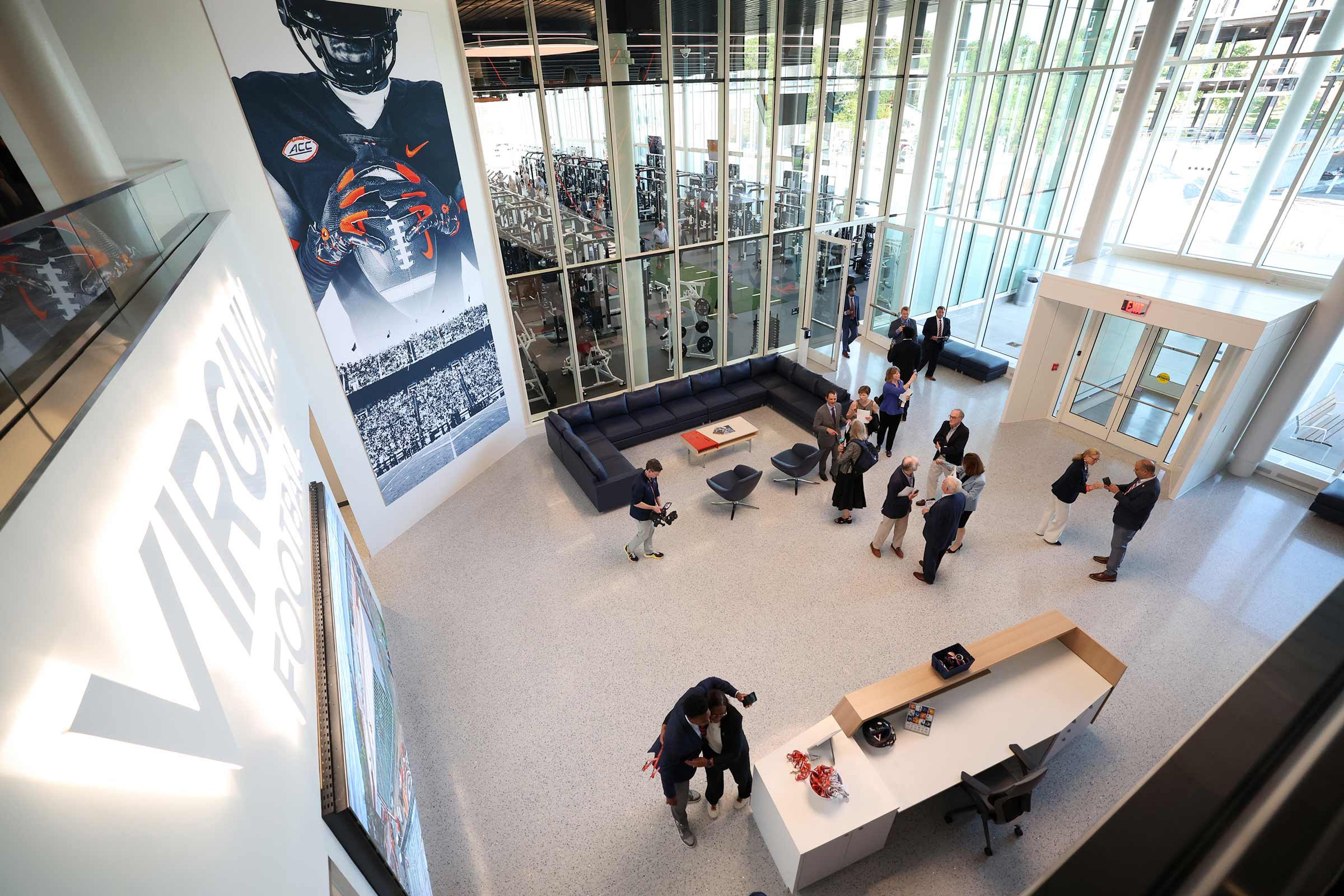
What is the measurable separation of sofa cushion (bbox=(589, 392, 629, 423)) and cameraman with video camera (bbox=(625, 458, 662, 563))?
9.35 ft

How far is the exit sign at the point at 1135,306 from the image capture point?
7758mm

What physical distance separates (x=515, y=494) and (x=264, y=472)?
5536mm

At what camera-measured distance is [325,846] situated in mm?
2434

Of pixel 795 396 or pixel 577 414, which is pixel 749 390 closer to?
pixel 795 396

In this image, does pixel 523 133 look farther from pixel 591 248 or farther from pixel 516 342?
pixel 516 342

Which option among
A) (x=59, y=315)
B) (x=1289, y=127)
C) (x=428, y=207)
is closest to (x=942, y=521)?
(x=59, y=315)

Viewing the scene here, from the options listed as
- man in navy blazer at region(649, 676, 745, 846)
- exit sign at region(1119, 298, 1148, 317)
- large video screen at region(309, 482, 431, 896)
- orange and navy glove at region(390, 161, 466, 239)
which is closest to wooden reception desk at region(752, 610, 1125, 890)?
man in navy blazer at region(649, 676, 745, 846)

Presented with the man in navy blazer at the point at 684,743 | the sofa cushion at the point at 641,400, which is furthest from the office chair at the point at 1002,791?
the sofa cushion at the point at 641,400

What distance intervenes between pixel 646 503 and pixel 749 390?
428 centimetres

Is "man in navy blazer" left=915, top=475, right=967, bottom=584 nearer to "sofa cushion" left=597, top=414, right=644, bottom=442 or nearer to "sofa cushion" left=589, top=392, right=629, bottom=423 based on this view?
"sofa cushion" left=597, top=414, right=644, bottom=442

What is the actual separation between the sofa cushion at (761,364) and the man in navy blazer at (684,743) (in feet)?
23.2

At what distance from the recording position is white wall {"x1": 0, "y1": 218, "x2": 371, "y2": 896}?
101cm

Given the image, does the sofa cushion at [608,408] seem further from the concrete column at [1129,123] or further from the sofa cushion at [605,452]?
the concrete column at [1129,123]

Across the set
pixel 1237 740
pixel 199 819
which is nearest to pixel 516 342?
pixel 199 819
